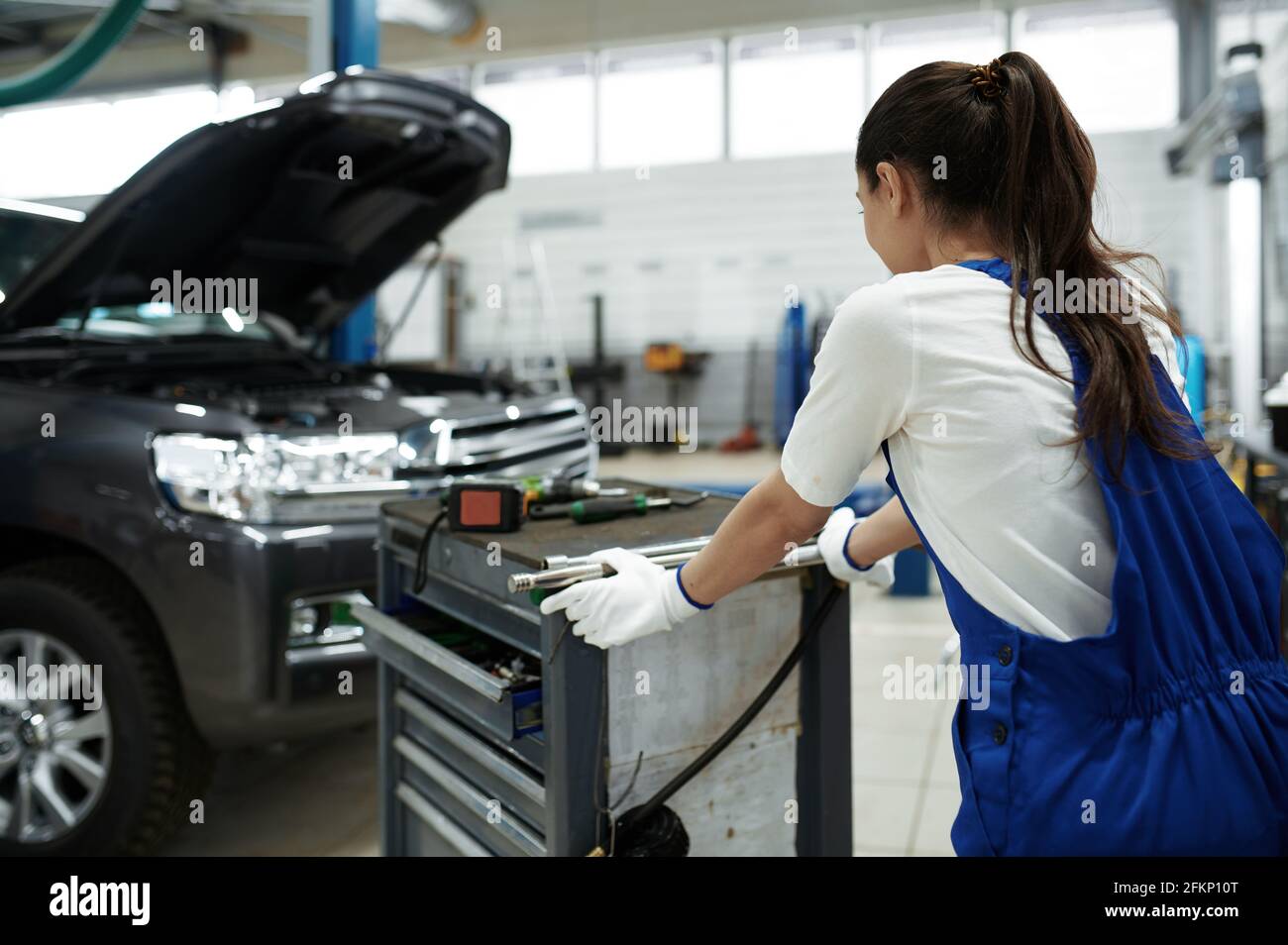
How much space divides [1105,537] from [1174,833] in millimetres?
263

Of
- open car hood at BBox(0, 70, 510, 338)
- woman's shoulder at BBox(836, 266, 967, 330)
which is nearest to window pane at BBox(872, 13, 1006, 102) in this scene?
open car hood at BBox(0, 70, 510, 338)

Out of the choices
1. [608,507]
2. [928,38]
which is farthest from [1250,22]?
[608,507]

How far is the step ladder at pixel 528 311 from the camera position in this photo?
30.5 ft

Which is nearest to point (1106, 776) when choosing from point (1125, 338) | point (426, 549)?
point (1125, 338)

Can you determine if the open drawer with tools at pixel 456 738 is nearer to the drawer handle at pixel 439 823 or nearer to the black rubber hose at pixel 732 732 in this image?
the drawer handle at pixel 439 823

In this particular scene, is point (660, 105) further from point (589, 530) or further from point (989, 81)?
point (989, 81)

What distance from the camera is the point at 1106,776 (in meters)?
0.85

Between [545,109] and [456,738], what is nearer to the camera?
[456,738]

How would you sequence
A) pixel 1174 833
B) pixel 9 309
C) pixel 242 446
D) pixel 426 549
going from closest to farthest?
pixel 1174 833, pixel 426 549, pixel 242 446, pixel 9 309

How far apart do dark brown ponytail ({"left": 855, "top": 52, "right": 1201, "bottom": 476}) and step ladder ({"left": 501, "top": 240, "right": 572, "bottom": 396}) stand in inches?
326

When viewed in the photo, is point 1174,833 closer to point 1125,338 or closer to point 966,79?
point 1125,338

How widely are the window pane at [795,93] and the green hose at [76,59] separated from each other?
7.19 meters

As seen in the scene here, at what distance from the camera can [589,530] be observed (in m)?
1.33

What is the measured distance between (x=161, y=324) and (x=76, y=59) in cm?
70
